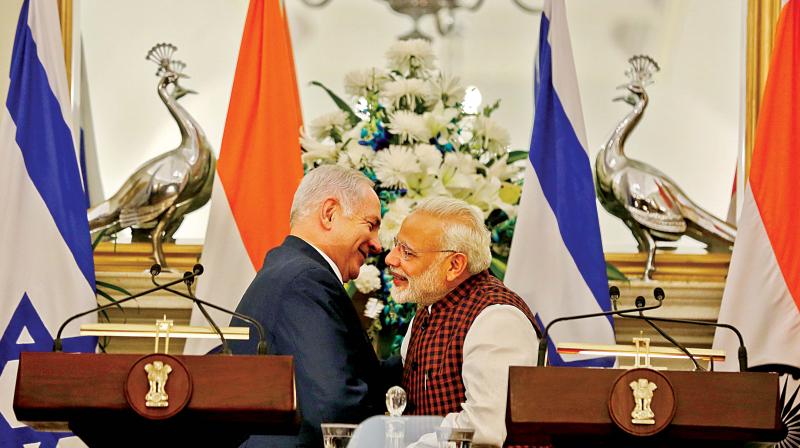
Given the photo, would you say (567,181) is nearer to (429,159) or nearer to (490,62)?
(429,159)

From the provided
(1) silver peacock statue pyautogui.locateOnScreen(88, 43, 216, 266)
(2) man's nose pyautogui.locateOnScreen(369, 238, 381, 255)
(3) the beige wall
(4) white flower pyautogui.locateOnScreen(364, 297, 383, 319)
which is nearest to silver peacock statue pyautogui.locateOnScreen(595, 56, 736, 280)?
(3) the beige wall

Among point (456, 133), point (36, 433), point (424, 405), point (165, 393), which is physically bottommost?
point (36, 433)

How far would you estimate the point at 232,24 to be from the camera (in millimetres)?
5652

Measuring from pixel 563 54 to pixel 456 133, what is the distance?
613 mm

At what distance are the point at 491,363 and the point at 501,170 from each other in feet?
5.00

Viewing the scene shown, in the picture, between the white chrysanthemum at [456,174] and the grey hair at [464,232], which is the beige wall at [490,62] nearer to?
the white chrysanthemum at [456,174]

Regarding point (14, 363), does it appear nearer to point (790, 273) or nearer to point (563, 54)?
point (563, 54)

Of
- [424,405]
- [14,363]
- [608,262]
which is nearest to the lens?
[424,405]

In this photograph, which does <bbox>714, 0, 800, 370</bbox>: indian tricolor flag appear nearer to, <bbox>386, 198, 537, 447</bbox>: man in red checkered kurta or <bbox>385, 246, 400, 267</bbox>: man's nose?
<bbox>386, 198, 537, 447</bbox>: man in red checkered kurta

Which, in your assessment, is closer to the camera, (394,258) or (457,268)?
(457,268)

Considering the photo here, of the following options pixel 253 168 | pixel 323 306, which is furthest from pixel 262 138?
pixel 323 306

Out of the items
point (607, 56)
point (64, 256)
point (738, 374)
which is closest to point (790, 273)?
point (607, 56)

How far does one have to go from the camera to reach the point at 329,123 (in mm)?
4707

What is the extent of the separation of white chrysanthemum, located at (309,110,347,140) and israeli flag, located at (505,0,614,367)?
2.51 ft
